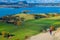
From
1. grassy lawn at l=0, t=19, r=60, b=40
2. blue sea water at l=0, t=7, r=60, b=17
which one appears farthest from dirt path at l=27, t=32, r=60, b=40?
blue sea water at l=0, t=7, r=60, b=17

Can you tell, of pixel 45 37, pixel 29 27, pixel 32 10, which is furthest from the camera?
pixel 32 10

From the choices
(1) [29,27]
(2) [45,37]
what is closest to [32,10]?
(1) [29,27]

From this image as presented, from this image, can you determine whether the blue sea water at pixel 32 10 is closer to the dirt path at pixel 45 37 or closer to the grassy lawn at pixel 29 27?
the grassy lawn at pixel 29 27

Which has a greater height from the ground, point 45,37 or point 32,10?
point 32,10

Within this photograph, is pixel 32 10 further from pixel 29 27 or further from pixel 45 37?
pixel 45 37

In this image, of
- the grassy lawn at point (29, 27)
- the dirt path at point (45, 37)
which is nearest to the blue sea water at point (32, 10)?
the grassy lawn at point (29, 27)

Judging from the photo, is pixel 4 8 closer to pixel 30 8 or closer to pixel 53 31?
pixel 30 8

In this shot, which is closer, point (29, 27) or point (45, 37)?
point (45, 37)

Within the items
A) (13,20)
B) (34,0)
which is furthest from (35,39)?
(34,0)
